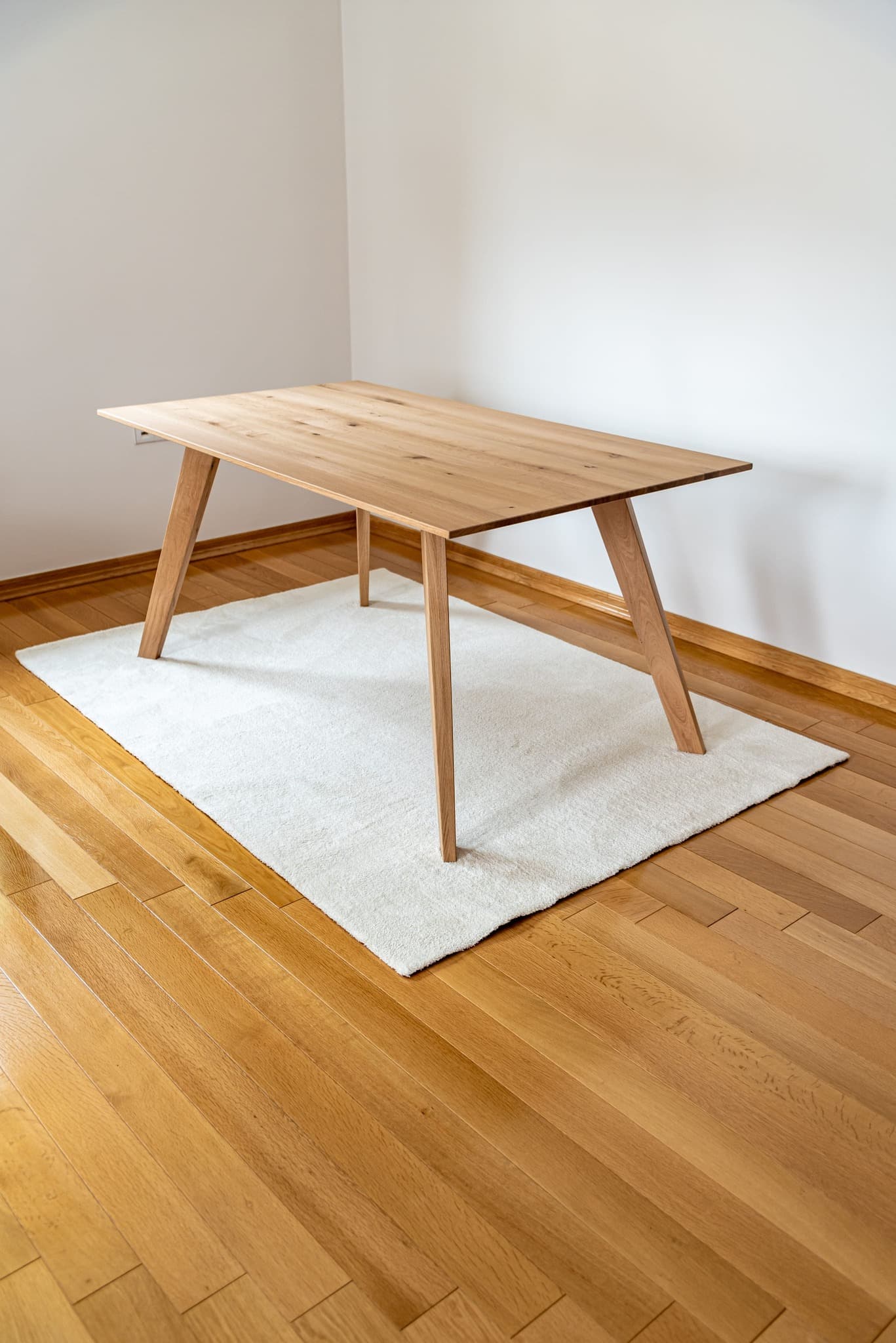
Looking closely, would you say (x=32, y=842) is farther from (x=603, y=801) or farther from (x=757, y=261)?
(x=757, y=261)

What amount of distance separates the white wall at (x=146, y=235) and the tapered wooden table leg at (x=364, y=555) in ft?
2.71

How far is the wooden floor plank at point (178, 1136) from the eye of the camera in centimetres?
127

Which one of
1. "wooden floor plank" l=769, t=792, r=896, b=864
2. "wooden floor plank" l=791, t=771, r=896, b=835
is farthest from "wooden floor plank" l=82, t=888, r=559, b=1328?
"wooden floor plank" l=791, t=771, r=896, b=835

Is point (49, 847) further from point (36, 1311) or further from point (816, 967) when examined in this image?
point (816, 967)

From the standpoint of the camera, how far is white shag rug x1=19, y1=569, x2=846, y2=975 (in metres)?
1.98

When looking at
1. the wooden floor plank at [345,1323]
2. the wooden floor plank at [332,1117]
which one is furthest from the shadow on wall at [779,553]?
the wooden floor plank at [345,1323]

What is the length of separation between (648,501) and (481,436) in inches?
31.5

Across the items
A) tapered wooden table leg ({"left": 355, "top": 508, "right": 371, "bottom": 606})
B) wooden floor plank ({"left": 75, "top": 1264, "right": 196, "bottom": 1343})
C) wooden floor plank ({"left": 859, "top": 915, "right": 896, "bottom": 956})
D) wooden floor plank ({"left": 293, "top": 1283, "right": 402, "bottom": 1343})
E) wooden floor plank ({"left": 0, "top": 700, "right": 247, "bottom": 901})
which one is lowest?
wooden floor plank ({"left": 0, "top": 700, "right": 247, "bottom": 901})

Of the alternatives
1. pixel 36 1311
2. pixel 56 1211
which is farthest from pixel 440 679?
pixel 36 1311

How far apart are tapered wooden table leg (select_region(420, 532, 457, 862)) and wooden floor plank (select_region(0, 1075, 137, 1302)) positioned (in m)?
0.83

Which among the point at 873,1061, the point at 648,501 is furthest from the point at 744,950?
the point at 648,501

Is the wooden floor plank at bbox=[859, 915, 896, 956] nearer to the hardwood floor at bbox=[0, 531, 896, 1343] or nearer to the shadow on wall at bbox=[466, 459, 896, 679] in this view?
the hardwood floor at bbox=[0, 531, 896, 1343]

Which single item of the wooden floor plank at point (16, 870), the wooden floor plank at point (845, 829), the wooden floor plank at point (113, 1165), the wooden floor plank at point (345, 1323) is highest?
the wooden floor plank at point (345, 1323)

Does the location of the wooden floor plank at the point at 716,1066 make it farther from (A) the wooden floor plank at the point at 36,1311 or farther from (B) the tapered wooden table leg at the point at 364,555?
(B) the tapered wooden table leg at the point at 364,555
